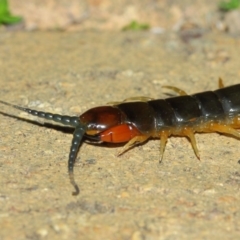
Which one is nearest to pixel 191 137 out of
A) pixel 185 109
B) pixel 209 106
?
pixel 185 109

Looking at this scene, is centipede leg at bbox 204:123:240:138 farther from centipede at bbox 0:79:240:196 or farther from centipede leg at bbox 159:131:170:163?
centipede leg at bbox 159:131:170:163

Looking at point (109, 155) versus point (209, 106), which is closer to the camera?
point (109, 155)

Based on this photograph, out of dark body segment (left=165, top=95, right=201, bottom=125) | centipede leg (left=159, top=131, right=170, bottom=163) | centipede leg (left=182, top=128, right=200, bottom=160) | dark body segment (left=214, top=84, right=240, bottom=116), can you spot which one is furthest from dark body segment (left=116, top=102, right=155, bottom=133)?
dark body segment (left=214, top=84, right=240, bottom=116)

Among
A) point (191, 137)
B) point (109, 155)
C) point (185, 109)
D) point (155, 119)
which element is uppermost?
point (185, 109)

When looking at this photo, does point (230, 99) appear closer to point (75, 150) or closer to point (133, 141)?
point (133, 141)

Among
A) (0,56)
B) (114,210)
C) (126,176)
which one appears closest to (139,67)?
(0,56)

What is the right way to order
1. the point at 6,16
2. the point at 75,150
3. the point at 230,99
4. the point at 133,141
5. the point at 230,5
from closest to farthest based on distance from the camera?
the point at 75,150 → the point at 133,141 → the point at 230,99 → the point at 6,16 → the point at 230,5

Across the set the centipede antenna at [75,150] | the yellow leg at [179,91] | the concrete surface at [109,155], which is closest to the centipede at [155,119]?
the centipede antenna at [75,150]
